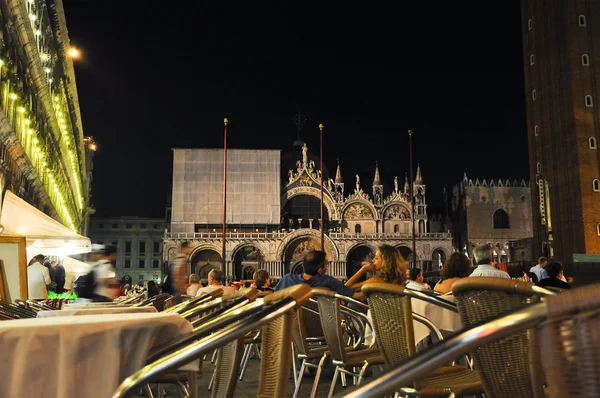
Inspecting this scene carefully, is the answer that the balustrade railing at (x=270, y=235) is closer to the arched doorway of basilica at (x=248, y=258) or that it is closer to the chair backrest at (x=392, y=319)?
the arched doorway of basilica at (x=248, y=258)

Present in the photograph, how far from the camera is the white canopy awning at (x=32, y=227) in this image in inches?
419

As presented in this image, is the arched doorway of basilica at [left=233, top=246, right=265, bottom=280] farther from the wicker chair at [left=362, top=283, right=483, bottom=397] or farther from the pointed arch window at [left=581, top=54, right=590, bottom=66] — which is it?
the wicker chair at [left=362, top=283, right=483, bottom=397]

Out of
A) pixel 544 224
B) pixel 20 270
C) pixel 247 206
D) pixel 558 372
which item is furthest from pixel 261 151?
pixel 558 372

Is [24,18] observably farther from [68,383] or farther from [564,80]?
[564,80]

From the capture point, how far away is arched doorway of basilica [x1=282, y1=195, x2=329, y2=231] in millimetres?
41844

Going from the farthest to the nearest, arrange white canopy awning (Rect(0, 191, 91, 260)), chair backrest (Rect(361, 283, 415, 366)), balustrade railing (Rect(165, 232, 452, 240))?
1. balustrade railing (Rect(165, 232, 452, 240))
2. white canopy awning (Rect(0, 191, 91, 260))
3. chair backrest (Rect(361, 283, 415, 366))

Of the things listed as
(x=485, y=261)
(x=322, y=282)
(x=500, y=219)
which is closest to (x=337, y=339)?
(x=322, y=282)

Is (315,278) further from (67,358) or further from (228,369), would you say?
(67,358)

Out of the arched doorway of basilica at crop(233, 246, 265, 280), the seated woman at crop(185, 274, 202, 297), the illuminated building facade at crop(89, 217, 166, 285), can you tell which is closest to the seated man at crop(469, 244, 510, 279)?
the seated woman at crop(185, 274, 202, 297)

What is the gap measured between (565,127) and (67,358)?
98.9 ft

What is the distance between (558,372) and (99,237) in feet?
183

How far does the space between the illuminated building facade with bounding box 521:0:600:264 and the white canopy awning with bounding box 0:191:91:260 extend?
23119 millimetres

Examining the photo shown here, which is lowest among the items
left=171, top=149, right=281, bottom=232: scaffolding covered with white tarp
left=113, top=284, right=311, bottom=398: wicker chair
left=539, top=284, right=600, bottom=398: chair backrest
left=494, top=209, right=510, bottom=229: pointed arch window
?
left=113, top=284, right=311, bottom=398: wicker chair

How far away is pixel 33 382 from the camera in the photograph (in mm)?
2139
